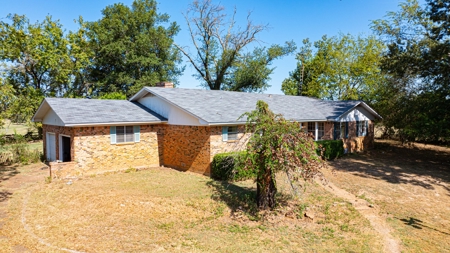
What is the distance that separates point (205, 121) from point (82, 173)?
6.76 m

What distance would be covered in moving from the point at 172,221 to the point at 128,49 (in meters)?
30.0

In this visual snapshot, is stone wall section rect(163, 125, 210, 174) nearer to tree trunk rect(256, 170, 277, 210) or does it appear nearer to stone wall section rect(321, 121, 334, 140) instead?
tree trunk rect(256, 170, 277, 210)

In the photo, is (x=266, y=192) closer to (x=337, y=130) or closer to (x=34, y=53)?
(x=337, y=130)

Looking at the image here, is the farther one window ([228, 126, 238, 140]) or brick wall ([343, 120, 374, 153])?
brick wall ([343, 120, 374, 153])

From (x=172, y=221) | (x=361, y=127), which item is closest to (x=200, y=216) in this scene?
(x=172, y=221)

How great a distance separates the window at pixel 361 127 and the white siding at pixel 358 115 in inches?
14.0

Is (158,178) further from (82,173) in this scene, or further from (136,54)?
(136,54)

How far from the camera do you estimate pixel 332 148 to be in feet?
63.0

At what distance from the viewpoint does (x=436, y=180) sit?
14609 millimetres

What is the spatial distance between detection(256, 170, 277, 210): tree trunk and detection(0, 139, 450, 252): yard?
354 millimetres

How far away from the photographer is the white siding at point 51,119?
15.7 meters

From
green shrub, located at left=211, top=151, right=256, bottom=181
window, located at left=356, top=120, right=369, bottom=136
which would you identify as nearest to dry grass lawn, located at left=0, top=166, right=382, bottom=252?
green shrub, located at left=211, top=151, right=256, bottom=181

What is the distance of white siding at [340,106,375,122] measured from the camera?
21941 mm

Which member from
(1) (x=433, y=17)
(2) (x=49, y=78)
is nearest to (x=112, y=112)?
(1) (x=433, y=17)
